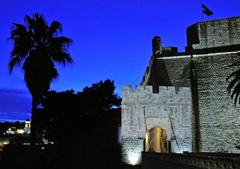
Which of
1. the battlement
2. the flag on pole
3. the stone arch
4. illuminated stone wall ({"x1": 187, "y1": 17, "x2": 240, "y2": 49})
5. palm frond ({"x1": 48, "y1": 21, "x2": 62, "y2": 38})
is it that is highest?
the flag on pole

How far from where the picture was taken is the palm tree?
14.7 meters

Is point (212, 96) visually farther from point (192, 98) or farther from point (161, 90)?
point (161, 90)

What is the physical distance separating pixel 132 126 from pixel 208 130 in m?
6.18

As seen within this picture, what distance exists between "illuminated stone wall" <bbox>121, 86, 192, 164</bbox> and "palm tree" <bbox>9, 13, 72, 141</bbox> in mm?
7600

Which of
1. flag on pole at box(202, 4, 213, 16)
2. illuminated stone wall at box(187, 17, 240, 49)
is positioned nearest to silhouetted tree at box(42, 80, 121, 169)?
illuminated stone wall at box(187, 17, 240, 49)

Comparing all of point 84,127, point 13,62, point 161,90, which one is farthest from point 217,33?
point 13,62

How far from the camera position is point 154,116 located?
22.3m

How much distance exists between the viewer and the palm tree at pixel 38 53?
14727mm

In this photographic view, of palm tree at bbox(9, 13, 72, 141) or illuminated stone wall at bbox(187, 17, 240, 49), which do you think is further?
illuminated stone wall at bbox(187, 17, 240, 49)

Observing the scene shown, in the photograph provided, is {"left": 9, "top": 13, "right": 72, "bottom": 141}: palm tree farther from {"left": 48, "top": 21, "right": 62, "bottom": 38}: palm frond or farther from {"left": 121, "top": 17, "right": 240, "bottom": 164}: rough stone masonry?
{"left": 121, "top": 17, "right": 240, "bottom": 164}: rough stone masonry

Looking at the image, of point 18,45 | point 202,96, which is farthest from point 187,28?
point 18,45

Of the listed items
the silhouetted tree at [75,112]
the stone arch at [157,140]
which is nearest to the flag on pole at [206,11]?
the stone arch at [157,140]

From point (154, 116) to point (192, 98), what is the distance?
14.0ft

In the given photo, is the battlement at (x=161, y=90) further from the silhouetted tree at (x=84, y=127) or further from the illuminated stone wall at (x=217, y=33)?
the illuminated stone wall at (x=217, y=33)
